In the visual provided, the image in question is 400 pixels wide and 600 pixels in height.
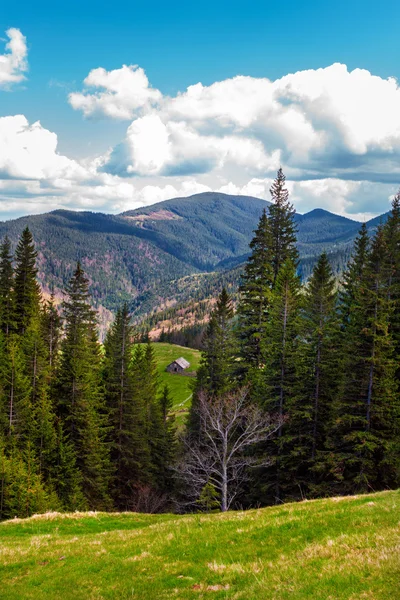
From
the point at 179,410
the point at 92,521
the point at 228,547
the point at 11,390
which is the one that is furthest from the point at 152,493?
the point at 179,410

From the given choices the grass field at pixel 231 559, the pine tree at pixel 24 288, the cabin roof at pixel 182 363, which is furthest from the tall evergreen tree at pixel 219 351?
the cabin roof at pixel 182 363

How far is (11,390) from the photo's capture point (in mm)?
38656

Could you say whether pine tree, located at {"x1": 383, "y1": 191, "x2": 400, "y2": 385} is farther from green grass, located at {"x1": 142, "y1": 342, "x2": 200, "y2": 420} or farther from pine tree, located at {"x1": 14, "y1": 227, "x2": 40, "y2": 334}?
green grass, located at {"x1": 142, "y1": 342, "x2": 200, "y2": 420}

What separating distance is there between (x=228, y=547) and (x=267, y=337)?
2366cm

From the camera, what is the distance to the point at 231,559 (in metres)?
11.1

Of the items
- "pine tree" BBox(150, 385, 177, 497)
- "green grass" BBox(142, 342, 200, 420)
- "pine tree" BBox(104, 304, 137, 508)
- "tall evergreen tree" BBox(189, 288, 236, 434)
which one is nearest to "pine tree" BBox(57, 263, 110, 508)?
"pine tree" BBox(104, 304, 137, 508)

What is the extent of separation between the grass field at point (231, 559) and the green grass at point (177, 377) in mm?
67625

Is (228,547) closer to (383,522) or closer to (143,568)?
(143,568)

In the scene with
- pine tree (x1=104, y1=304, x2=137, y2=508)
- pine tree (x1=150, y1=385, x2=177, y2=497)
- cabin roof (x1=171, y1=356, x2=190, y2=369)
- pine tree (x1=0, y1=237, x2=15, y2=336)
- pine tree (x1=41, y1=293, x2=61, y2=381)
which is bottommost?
cabin roof (x1=171, y1=356, x2=190, y2=369)

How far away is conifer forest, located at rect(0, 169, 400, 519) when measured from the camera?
27.7 m

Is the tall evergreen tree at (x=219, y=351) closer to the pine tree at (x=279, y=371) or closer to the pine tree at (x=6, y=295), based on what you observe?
the pine tree at (x=279, y=371)

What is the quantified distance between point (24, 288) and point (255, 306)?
31084 mm

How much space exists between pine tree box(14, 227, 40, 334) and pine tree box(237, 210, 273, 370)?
94.2 feet

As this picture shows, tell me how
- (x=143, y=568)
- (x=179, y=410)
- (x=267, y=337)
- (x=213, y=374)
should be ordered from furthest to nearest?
1. (x=179, y=410)
2. (x=213, y=374)
3. (x=267, y=337)
4. (x=143, y=568)
